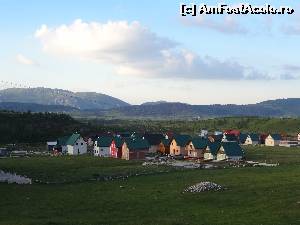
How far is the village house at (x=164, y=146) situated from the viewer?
131m

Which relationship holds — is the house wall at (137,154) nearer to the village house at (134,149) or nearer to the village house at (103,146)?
the village house at (134,149)

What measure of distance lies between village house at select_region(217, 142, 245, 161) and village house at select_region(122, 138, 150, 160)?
1869 centimetres

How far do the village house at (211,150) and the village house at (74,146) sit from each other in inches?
1442

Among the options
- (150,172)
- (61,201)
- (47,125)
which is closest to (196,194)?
(61,201)

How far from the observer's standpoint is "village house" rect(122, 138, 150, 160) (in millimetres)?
114875

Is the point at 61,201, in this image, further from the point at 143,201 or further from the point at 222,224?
the point at 222,224

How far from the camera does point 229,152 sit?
107938mm

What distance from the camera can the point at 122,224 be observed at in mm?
41281

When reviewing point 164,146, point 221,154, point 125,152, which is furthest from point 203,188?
point 164,146

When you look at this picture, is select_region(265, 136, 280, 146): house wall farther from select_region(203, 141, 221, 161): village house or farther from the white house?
the white house

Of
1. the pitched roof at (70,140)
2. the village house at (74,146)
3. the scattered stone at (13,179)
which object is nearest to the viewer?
the scattered stone at (13,179)

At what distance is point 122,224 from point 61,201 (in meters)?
15.6

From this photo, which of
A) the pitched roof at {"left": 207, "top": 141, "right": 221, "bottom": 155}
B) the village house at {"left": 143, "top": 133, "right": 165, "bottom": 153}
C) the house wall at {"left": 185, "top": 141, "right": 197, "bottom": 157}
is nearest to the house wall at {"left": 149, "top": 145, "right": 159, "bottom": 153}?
the village house at {"left": 143, "top": 133, "right": 165, "bottom": 153}

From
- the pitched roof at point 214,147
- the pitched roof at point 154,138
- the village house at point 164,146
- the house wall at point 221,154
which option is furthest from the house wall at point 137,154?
the house wall at point 221,154
